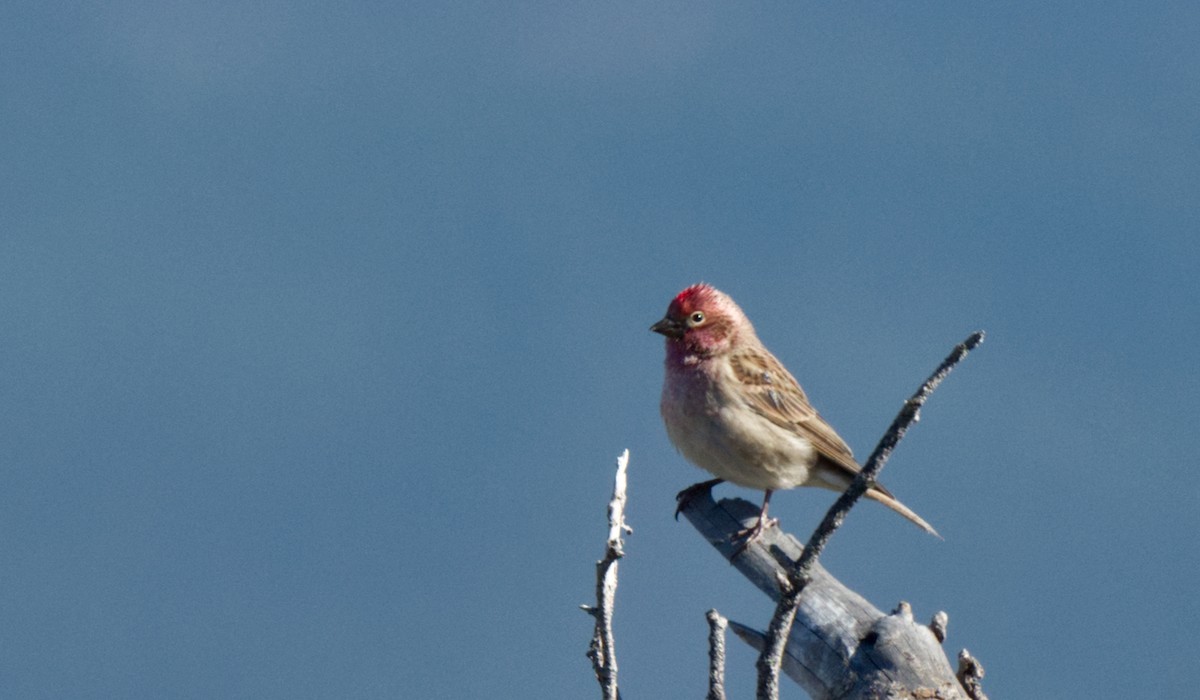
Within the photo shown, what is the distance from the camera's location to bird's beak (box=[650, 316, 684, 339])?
10.0 metres

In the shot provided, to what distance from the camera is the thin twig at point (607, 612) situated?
473cm

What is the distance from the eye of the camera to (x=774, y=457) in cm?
938

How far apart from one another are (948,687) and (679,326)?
396cm

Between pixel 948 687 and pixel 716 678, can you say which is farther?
pixel 948 687

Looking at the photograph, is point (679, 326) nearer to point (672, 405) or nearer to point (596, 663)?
point (672, 405)

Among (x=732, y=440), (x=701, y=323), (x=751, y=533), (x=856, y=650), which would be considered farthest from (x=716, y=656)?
(x=701, y=323)

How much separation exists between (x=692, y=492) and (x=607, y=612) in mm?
4663

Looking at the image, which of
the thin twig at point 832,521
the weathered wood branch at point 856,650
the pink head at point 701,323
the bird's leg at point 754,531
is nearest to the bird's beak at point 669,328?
the pink head at point 701,323

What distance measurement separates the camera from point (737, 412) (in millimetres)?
9453

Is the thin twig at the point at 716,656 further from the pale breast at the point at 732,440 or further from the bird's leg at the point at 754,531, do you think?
the pale breast at the point at 732,440

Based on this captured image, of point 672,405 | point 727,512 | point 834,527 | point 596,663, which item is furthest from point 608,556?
point 672,405

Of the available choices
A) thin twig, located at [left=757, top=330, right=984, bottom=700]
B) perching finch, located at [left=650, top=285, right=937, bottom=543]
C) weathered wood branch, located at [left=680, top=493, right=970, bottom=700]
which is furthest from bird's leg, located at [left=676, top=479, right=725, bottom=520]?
thin twig, located at [left=757, top=330, right=984, bottom=700]

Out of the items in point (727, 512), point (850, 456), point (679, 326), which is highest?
point (679, 326)

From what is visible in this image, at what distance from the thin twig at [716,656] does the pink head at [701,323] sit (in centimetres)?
525
